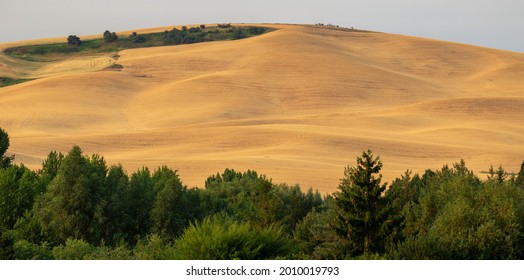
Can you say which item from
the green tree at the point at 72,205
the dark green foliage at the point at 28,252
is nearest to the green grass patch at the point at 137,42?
the green tree at the point at 72,205

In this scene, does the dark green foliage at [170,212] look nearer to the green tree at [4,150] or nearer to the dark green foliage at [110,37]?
the green tree at [4,150]

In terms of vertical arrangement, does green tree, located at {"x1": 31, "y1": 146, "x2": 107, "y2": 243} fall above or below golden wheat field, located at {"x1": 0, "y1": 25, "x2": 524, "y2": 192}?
above

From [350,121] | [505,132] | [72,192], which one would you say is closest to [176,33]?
[350,121]

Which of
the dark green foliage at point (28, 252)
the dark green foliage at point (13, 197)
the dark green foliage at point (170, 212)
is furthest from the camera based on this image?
the dark green foliage at point (170, 212)

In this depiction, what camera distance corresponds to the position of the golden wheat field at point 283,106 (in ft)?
272

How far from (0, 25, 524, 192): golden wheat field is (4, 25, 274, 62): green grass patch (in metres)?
5.59

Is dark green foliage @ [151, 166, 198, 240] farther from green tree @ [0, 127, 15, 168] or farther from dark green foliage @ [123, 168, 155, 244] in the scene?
green tree @ [0, 127, 15, 168]

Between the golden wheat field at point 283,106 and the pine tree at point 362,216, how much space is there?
33175 mm

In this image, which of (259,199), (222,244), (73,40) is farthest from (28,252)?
(73,40)

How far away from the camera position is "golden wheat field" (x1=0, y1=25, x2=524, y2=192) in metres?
82.9

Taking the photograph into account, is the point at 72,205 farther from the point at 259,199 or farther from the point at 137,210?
the point at 259,199

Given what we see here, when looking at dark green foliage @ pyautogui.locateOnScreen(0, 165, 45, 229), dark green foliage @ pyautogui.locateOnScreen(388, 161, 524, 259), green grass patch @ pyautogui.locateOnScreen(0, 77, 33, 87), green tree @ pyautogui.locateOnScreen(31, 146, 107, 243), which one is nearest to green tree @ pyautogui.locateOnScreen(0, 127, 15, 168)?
dark green foliage @ pyautogui.locateOnScreen(0, 165, 45, 229)

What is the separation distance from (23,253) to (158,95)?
294ft
